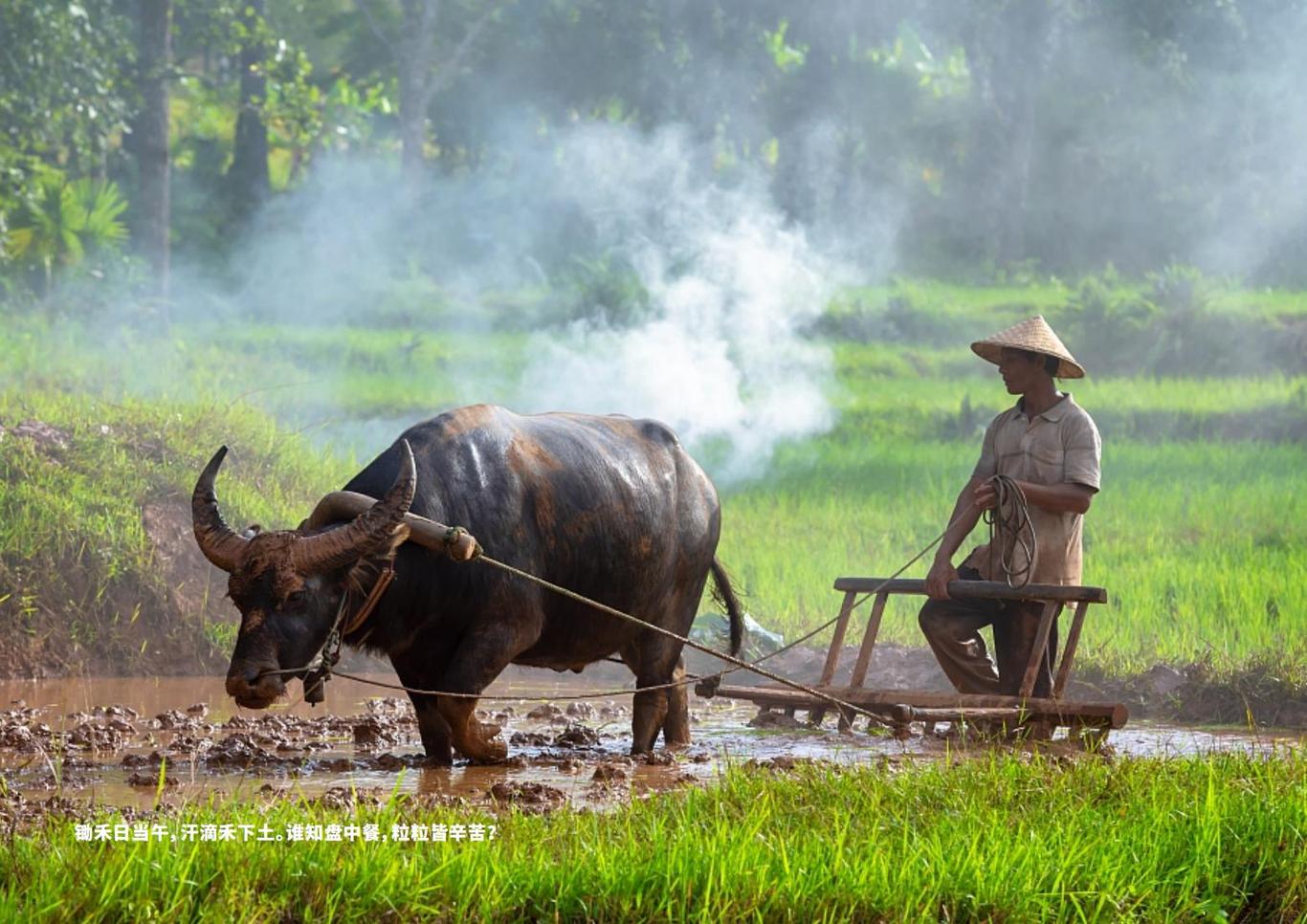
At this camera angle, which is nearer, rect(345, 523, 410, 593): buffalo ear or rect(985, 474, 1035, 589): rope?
rect(345, 523, 410, 593): buffalo ear

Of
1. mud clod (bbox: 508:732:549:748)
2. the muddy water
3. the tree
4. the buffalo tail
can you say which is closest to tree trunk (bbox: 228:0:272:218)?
the tree

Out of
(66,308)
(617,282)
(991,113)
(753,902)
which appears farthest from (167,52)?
(753,902)

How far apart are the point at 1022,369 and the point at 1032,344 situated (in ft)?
0.51

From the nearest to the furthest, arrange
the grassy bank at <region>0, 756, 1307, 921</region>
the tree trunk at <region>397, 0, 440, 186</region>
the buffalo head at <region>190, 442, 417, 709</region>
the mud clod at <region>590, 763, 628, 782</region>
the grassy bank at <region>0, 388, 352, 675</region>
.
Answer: the grassy bank at <region>0, 756, 1307, 921</region> → the buffalo head at <region>190, 442, 417, 709</region> → the mud clod at <region>590, 763, 628, 782</region> → the grassy bank at <region>0, 388, 352, 675</region> → the tree trunk at <region>397, 0, 440, 186</region>

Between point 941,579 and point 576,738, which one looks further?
point 576,738

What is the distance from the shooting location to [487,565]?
20.4 feet

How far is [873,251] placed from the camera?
88.4ft

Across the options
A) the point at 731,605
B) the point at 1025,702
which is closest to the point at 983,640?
the point at 1025,702

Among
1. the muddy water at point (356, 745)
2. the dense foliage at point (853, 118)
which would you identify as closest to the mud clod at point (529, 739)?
the muddy water at point (356, 745)

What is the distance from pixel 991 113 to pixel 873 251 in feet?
8.91

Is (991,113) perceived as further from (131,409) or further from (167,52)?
(131,409)

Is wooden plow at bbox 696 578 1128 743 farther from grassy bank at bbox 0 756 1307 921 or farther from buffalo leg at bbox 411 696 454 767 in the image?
grassy bank at bbox 0 756 1307 921

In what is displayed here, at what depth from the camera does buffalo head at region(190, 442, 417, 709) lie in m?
5.64

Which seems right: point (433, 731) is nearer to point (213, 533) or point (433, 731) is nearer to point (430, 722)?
point (430, 722)
